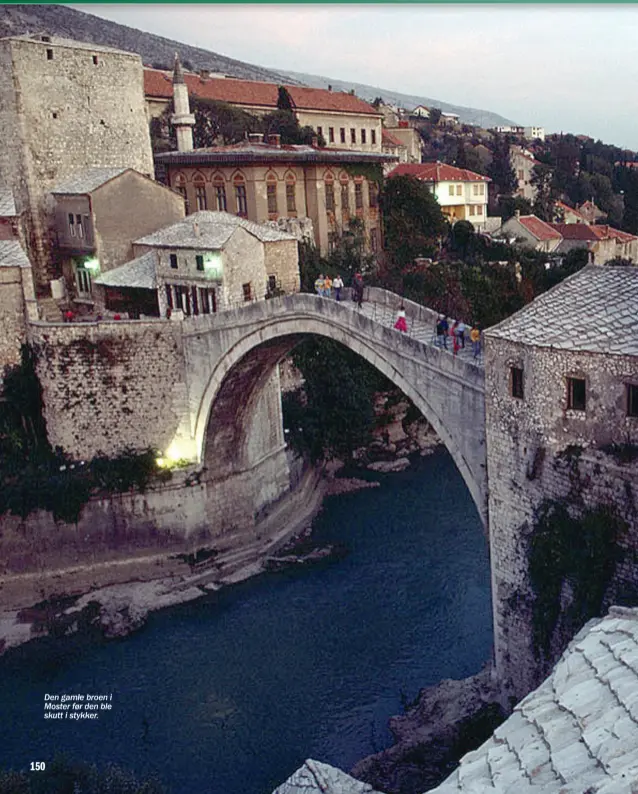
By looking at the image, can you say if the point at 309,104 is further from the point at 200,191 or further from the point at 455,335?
the point at 455,335

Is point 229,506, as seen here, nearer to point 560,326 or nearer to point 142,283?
point 142,283

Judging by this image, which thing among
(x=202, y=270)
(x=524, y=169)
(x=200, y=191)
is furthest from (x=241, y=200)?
(x=524, y=169)

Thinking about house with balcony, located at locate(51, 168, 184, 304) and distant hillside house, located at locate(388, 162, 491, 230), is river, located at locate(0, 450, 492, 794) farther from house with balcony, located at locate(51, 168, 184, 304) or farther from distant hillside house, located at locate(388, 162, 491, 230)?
distant hillside house, located at locate(388, 162, 491, 230)

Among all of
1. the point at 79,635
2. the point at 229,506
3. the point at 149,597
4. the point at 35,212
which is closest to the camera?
the point at 79,635

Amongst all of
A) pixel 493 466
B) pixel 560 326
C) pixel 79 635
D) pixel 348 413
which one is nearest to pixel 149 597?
pixel 79 635

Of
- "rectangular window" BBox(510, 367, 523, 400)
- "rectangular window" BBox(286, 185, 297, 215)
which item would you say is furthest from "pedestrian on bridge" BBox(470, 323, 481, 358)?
"rectangular window" BBox(286, 185, 297, 215)

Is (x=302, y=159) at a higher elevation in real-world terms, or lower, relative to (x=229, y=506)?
higher

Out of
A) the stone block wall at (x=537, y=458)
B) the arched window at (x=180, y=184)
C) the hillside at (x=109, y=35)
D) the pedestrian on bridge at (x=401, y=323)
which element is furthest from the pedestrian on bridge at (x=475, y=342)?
the hillside at (x=109, y=35)
